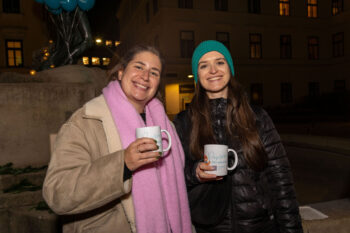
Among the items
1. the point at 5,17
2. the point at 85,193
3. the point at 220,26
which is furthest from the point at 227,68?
the point at 5,17

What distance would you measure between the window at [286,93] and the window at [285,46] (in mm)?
2470

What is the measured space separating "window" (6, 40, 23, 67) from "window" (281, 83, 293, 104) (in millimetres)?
21410

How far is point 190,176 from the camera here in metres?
2.05

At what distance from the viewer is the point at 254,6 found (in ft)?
76.3

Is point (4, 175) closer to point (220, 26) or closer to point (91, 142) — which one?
point (91, 142)

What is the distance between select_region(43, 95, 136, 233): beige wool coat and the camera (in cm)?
149

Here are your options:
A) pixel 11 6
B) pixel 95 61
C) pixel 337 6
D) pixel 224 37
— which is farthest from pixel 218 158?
pixel 95 61

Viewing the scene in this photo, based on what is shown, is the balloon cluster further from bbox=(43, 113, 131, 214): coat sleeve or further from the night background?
bbox=(43, 113, 131, 214): coat sleeve

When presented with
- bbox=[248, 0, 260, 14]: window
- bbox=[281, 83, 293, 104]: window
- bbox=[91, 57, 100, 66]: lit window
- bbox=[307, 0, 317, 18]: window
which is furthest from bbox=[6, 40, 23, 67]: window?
bbox=[91, 57, 100, 66]: lit window

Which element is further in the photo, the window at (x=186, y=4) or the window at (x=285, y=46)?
the window at (x=285, y=46)

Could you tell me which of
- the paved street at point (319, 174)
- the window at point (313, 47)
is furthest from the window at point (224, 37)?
the paved street at point (319, 174)

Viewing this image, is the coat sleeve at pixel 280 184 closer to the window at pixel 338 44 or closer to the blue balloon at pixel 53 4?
the blue balloon at pixel 53 4

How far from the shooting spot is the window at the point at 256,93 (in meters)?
23.0

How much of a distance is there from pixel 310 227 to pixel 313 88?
83.9ft
